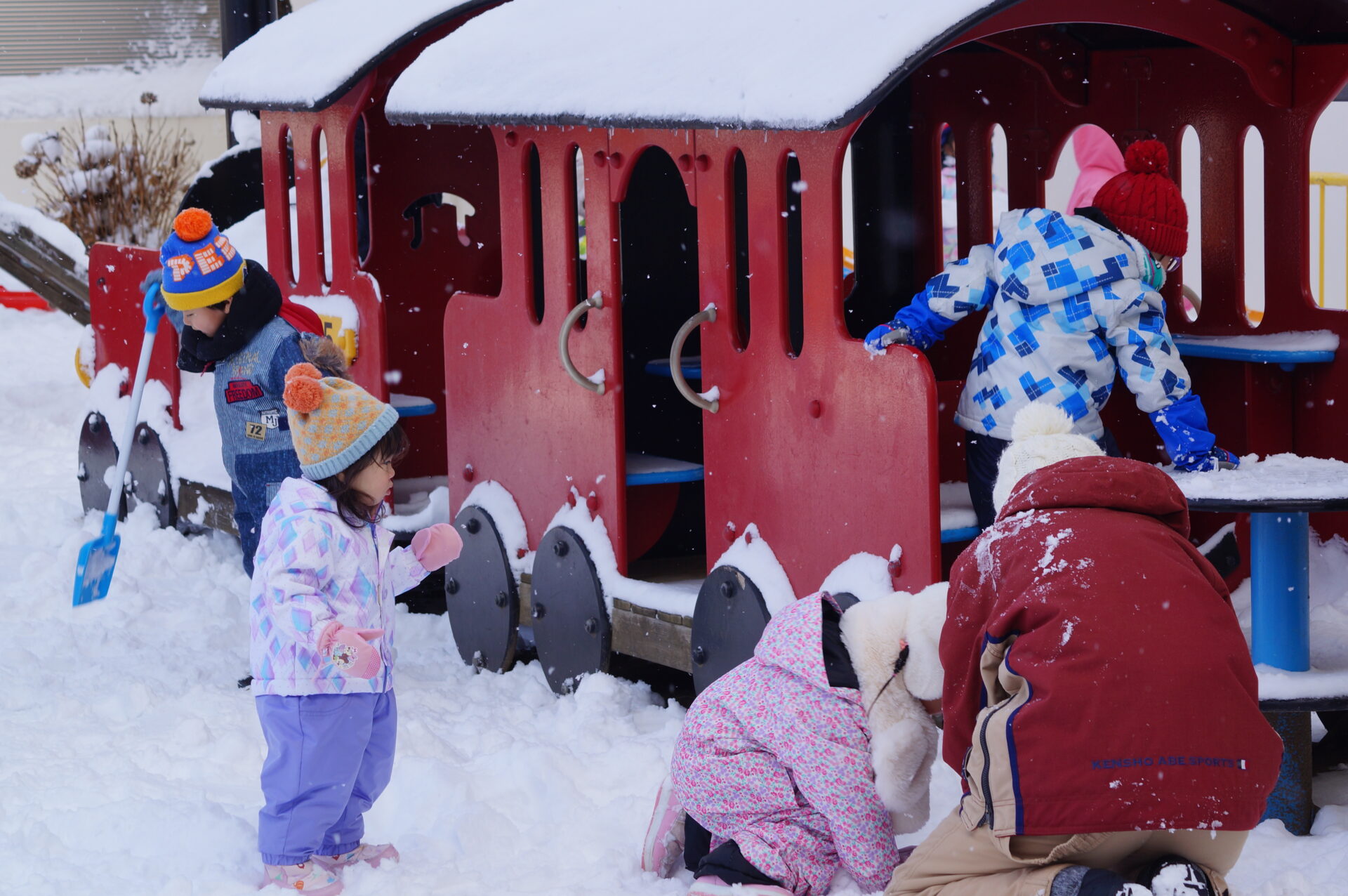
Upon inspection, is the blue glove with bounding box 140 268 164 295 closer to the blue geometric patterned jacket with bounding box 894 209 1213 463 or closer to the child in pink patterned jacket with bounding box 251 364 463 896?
the child in pink patterned jacket with bounding box 251 364 463 896

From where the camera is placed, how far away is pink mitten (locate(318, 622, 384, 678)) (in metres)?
3.28

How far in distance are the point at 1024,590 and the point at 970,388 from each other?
5.33 feet

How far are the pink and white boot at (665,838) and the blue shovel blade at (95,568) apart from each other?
9.32ft

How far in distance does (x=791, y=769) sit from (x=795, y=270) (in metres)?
1.64

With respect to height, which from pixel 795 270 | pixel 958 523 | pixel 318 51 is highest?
pixel 318 51

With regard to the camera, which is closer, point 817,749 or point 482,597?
point 817,749

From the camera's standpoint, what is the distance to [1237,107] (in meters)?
4.76

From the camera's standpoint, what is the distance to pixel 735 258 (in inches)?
Answer: 171

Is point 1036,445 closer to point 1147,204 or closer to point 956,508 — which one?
point 956,508

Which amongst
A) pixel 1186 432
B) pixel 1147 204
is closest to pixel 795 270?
pixel 1147 204

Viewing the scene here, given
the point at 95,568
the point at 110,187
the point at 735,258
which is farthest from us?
the point at 110,187

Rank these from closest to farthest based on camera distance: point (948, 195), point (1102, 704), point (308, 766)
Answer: point (1102, 704) < point (308, 766) < point (948, 195)

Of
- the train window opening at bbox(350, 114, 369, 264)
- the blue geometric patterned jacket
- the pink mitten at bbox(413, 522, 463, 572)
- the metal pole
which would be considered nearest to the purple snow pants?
the pink mitten at bbox(413, 522, 463, 572)

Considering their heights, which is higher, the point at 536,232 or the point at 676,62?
the point at 676,62
